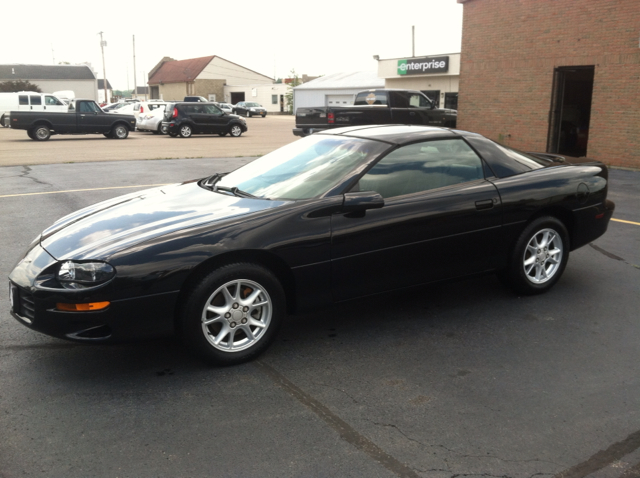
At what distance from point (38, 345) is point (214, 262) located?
56.8 inches

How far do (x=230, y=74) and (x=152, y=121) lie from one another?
52568 millimetres

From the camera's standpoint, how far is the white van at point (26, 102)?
30.4 metres

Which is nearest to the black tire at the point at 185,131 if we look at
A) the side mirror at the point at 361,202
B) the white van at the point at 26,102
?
the white van at the point at 26,102

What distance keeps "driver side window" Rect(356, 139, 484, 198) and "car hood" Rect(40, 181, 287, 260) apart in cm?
78

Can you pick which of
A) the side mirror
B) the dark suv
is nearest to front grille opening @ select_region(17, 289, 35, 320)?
the side mirror

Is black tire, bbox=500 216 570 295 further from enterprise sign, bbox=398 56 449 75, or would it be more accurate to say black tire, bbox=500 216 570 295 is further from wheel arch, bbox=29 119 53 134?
enterprise sign, bbox=398 56 449 75

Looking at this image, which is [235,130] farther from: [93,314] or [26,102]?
[93,314]

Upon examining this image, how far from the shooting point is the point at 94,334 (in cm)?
355

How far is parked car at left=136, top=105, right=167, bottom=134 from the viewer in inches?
1201

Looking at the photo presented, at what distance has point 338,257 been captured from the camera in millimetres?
4141

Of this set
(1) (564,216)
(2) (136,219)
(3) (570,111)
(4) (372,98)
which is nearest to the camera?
(2) (136,219)

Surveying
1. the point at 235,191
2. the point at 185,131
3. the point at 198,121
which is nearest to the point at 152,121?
the point at 185,131

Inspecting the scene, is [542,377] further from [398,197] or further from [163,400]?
[163,400]

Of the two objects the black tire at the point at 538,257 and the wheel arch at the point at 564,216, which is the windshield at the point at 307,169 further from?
the wheel arch at the point at 564,216
